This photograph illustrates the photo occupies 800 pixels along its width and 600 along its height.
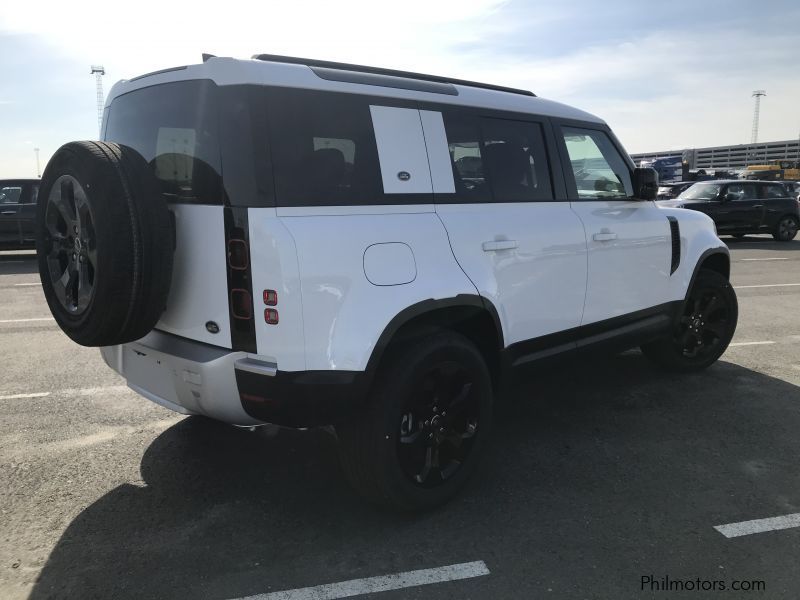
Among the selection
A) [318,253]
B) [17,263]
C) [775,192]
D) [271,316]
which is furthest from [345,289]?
[775,192]

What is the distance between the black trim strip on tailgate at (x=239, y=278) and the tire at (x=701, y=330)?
3.77m

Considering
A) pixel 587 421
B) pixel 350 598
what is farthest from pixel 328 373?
pixel 587 421

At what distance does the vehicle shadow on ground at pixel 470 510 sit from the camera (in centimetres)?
267

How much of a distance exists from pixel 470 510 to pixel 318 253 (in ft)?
4.95

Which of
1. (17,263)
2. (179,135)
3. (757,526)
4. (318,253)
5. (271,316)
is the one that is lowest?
(757,526)

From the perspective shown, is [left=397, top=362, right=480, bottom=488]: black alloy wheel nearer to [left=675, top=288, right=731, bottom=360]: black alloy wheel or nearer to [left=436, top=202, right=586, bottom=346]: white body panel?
[left=436, top=202, right=586, bottom=346]: white body panel

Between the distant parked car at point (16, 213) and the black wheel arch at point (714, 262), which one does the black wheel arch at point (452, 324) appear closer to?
the black wheel arch at point (714, 262)

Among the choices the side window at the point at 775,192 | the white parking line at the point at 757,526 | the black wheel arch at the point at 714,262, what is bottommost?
the white parking line at the point at 757,526

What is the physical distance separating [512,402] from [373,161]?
2454 millimetres

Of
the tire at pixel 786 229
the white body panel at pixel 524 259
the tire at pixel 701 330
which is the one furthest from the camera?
the tire at pixel 786 229

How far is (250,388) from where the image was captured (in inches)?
106

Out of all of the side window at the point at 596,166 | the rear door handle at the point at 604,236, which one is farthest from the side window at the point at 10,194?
the rear door handle at the point at 604,236

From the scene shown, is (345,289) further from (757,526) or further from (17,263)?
(17,263)

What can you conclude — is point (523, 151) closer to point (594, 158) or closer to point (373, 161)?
point (594, 158)
